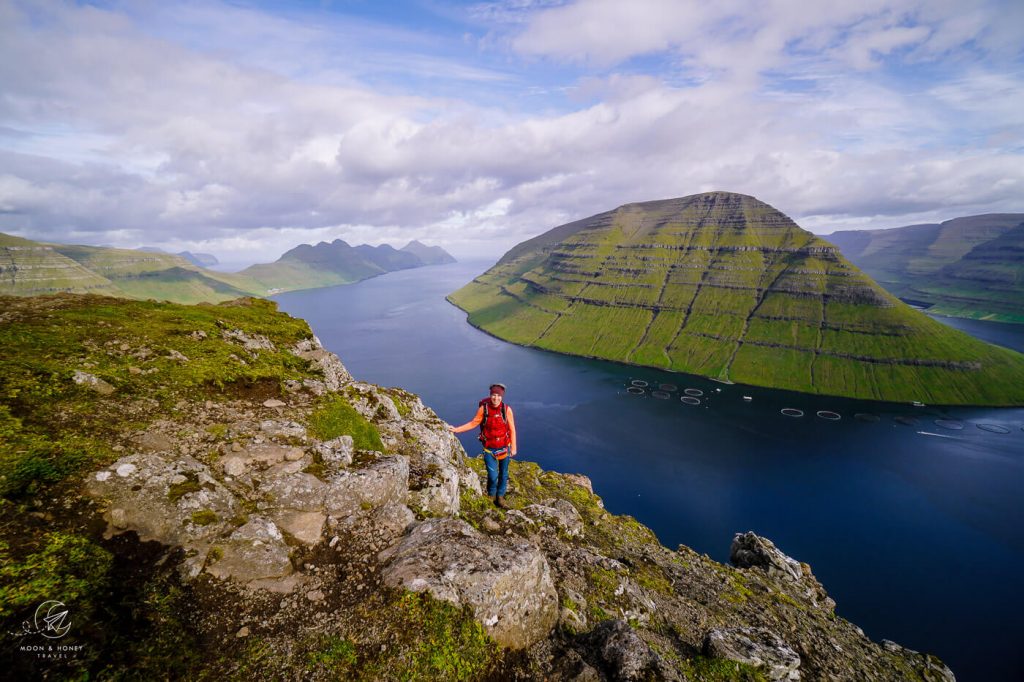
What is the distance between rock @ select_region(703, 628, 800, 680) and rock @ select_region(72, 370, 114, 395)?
79.6 ft

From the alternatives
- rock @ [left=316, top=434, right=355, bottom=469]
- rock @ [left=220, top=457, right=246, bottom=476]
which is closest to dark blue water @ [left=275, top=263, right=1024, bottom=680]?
rock @ [left=316, top=434, right=355, bottom=469]

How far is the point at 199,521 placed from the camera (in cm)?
1221

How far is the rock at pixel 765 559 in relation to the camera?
31.4 metres

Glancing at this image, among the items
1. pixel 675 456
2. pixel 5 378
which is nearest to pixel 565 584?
pixel 5 378

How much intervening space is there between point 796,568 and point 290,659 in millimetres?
38593

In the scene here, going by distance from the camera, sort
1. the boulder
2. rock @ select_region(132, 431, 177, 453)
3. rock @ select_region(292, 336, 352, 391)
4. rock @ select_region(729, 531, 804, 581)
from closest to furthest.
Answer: the boulder → rock @ select_region(132, 431, 177, 453) → rock @ select_region(292, 336, 352, 391) → rock @ select_region(729, 531, 804, 581)

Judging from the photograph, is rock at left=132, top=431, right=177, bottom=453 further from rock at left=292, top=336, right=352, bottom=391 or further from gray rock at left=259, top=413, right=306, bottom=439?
rock at left=292, top=336, right=352, bottom=391

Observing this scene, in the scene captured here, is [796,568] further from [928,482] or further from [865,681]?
[928,482]

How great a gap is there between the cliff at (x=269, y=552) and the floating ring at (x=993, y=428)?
177499mm

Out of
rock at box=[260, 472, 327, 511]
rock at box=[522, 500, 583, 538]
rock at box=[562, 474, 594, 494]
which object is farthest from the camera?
rock at box=[562, 474, 594, 494]

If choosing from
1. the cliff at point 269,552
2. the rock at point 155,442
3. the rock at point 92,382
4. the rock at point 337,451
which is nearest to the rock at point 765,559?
the cliff at point 269,552

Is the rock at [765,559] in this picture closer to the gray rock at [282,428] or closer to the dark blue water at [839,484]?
the gray rock at [282,428]

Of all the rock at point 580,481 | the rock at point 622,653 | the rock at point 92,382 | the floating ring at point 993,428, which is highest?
the rock at point 92,382

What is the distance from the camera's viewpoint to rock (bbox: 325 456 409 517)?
14999 mm
